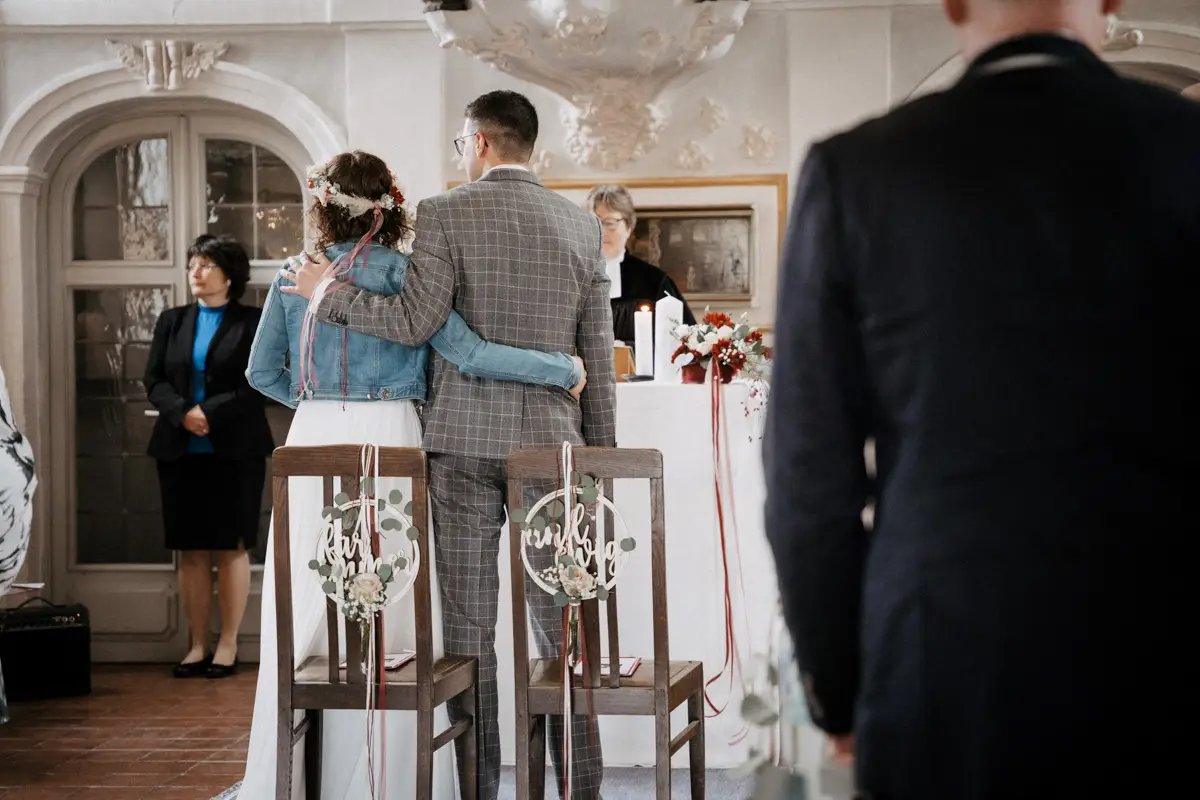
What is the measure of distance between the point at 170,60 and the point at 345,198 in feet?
12.2

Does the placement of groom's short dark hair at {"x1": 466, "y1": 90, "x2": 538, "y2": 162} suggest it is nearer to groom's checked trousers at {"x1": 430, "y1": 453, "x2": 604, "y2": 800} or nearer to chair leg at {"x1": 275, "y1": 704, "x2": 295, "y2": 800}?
groom's checked trousers at {"x1": 430, "y1": 453, "x2": 604, "y2": 800}

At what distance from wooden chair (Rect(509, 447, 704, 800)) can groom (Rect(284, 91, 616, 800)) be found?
0.20 m

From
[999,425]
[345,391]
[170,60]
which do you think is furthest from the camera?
[170,60]

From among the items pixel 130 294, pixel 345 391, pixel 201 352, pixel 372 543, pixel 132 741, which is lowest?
pixel 132 741

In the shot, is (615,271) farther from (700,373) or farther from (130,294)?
(130,294)

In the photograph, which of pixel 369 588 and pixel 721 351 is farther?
pixel 721 351

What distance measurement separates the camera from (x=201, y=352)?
6.45m

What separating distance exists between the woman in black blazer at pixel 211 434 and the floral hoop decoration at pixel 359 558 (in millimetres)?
3162

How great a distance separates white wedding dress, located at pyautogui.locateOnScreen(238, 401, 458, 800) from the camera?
3.59m

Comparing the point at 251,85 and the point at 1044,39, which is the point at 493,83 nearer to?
the point at 251,85

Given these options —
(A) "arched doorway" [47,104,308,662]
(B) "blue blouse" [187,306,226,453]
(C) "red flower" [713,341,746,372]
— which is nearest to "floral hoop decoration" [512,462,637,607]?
(C) "red flower" [713,341,746,372]

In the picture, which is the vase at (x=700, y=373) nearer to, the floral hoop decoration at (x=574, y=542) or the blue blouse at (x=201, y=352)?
the floral hoop decoration at (x=574, y=542)

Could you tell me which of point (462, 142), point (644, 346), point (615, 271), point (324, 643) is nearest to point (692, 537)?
point (644, 346)

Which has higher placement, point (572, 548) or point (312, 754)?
point (572, 548)
